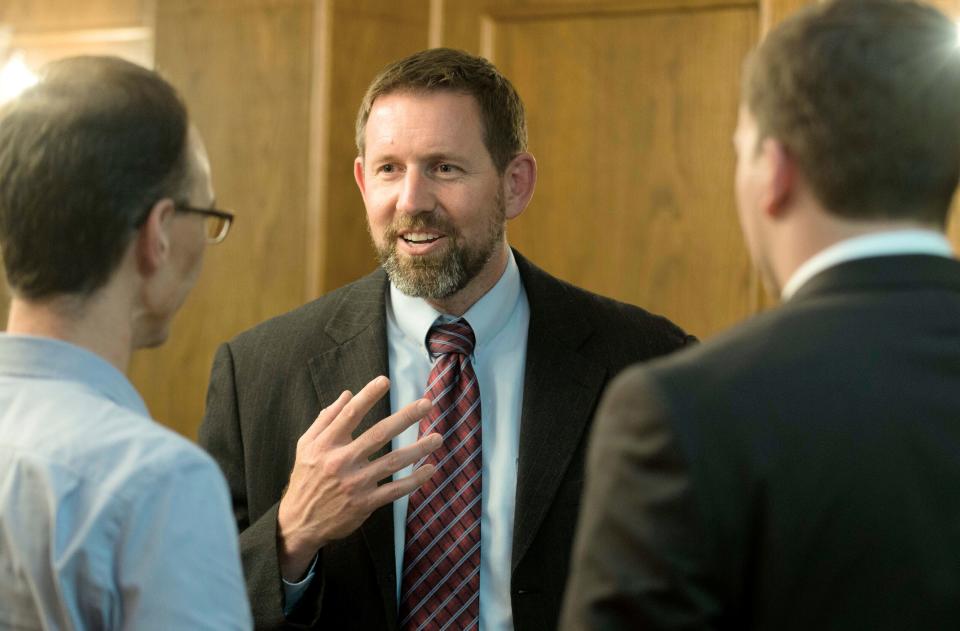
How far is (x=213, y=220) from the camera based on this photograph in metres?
1.59

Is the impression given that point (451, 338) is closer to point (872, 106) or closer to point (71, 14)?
point (872, 106)

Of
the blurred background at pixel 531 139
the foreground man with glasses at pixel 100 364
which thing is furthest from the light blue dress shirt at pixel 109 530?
the blurred background at pixel 531 139

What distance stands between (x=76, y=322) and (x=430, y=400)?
0.89 m

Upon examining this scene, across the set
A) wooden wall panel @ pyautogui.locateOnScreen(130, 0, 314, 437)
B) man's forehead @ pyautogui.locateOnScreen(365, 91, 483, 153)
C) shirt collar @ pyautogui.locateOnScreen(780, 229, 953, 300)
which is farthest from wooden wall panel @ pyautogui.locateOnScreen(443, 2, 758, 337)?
shirt collar @ pyautogui.locateOnScreen(780, 229, 953, 300)

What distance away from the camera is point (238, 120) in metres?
4.52

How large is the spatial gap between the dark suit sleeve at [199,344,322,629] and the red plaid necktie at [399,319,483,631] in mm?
174

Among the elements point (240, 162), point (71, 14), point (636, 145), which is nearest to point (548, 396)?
point (636, 145)

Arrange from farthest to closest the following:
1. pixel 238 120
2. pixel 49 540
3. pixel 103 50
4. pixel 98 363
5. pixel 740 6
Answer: pixel 103 50 < pixel 238 120 < pixel 740 6 < pixel 98 363 < pixel 49 540

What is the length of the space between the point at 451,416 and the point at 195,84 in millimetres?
2615

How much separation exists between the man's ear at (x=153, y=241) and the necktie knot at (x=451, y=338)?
1.00 m

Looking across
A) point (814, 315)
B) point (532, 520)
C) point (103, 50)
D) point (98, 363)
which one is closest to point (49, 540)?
point (98, 363)

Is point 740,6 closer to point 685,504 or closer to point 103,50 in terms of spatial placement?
point 103,50

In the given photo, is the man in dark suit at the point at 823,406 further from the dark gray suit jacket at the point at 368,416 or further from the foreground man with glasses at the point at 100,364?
the dark gray suit jacket at the point at 368,416

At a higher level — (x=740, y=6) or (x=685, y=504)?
(x=740, y=6)
